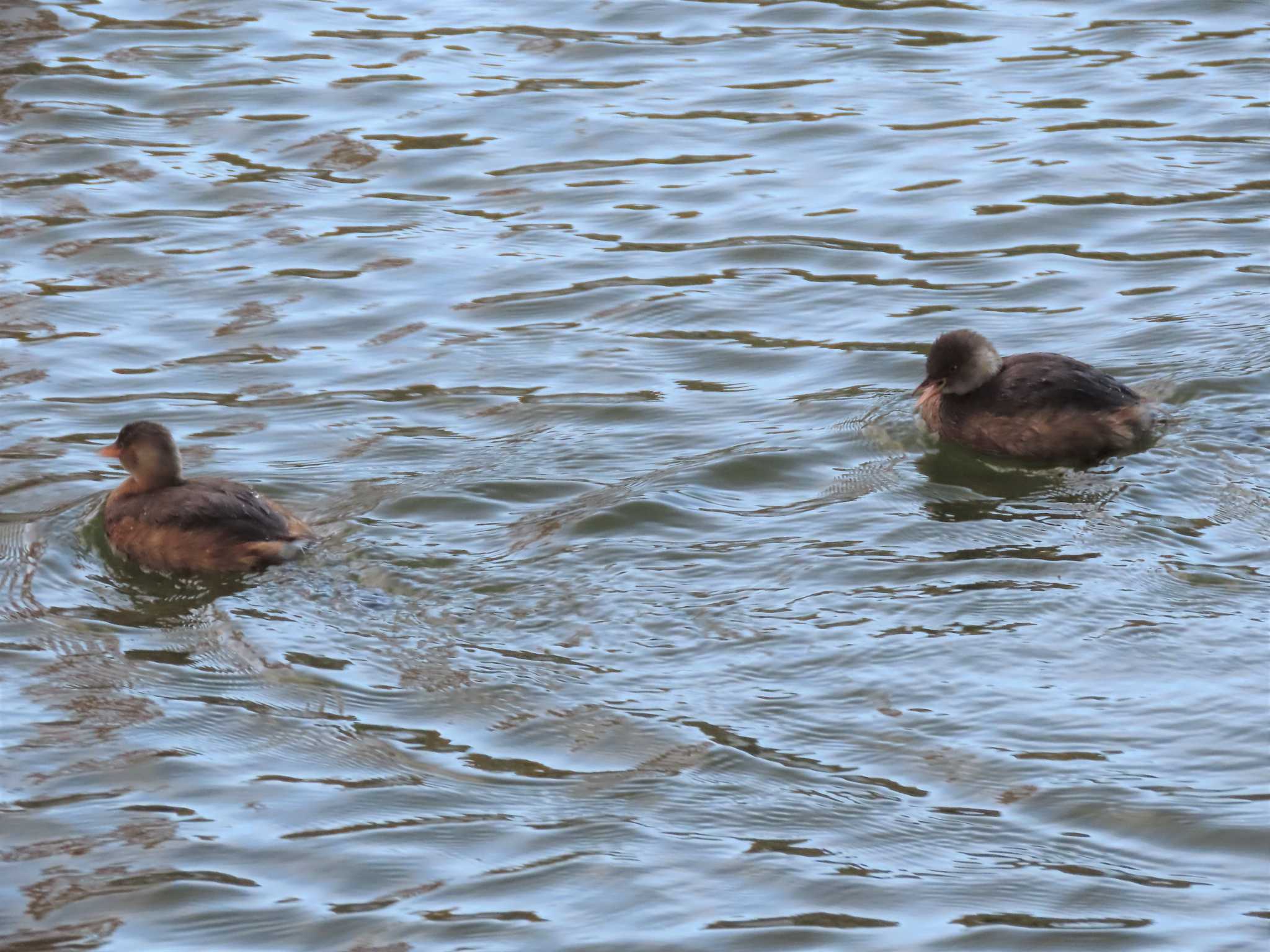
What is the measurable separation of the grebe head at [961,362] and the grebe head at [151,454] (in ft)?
10.2

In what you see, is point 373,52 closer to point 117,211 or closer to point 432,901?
A: point 117,211

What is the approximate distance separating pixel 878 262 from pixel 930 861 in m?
5.63

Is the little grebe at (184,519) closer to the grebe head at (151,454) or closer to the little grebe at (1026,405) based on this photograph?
the grebe head at (151,454)

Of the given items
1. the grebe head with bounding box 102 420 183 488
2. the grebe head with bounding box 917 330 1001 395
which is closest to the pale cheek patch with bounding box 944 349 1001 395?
the grebe head with bounding box 917 330 1001 395

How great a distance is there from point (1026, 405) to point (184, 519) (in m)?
3.38

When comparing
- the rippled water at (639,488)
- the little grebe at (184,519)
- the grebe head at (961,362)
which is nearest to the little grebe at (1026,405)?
the grebe head at (961,362)

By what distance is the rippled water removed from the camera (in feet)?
19.3

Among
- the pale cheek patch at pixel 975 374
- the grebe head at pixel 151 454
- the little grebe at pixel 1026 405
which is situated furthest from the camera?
the pale cheek patch at pixel 975 374

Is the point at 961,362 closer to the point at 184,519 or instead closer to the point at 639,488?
the point at 639,488

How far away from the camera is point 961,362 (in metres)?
8.77

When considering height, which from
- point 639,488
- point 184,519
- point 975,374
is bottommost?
point 639,488

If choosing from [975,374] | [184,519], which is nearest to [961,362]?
[975,374]

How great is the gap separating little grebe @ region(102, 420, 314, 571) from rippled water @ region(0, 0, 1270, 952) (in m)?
0.12

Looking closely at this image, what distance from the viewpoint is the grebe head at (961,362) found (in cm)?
877
